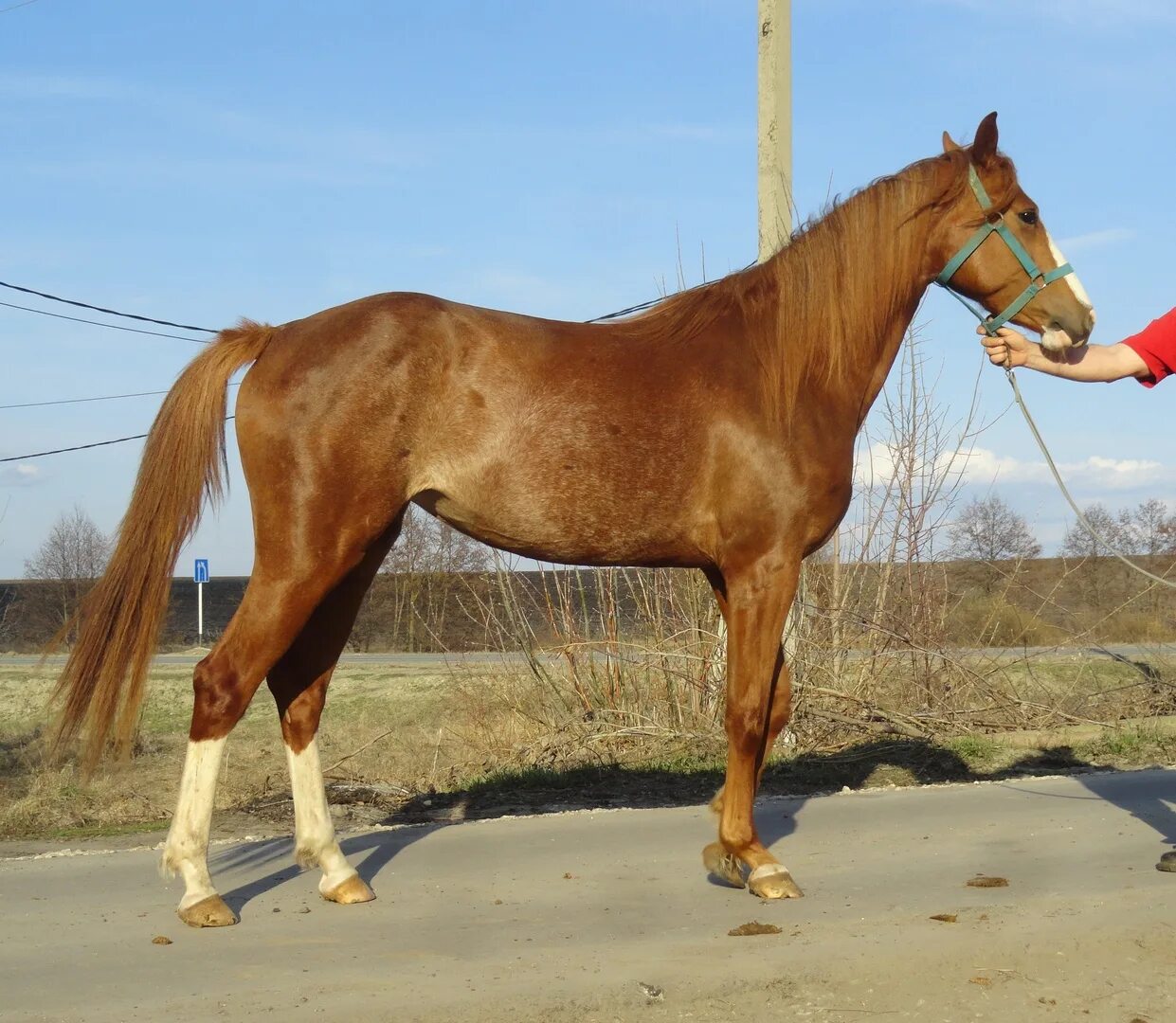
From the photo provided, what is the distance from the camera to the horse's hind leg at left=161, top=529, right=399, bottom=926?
4.05 m

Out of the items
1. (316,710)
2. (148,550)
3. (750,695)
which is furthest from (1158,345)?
(148,550)

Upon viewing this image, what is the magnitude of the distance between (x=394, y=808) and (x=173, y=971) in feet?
11.4

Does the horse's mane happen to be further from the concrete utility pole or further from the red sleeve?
the concrete utility pole

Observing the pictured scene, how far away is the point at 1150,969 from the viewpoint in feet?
11.7

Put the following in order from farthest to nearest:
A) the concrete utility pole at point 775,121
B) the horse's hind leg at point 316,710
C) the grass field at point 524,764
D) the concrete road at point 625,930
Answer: the concrete utility pole at point 775,121, the grass field at point 524,764, the horse's hind leg at point 316,710, the concrete road at point 625,930

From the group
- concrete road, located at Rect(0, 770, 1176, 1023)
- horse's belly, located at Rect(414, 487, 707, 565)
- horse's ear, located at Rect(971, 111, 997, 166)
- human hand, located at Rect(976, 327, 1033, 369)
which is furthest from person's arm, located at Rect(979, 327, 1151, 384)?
concrete road, located at Rect(0, 770, 1176, 1023)

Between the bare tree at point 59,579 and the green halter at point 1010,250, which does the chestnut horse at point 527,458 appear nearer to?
the green halter at point 1010,250

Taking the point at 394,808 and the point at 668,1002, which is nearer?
the point at 668,1002

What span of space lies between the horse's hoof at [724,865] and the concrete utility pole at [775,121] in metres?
5.49

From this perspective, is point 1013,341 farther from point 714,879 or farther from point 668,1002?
point 668,1002

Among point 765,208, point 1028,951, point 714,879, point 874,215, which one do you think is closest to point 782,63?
point 765,208

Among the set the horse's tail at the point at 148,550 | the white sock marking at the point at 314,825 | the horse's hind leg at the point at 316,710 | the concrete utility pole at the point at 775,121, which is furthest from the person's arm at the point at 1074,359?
the concrete utility pole at the point at 775,121

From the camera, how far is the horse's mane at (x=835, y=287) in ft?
15.2

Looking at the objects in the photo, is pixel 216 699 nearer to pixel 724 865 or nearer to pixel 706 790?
pixel 724 865
